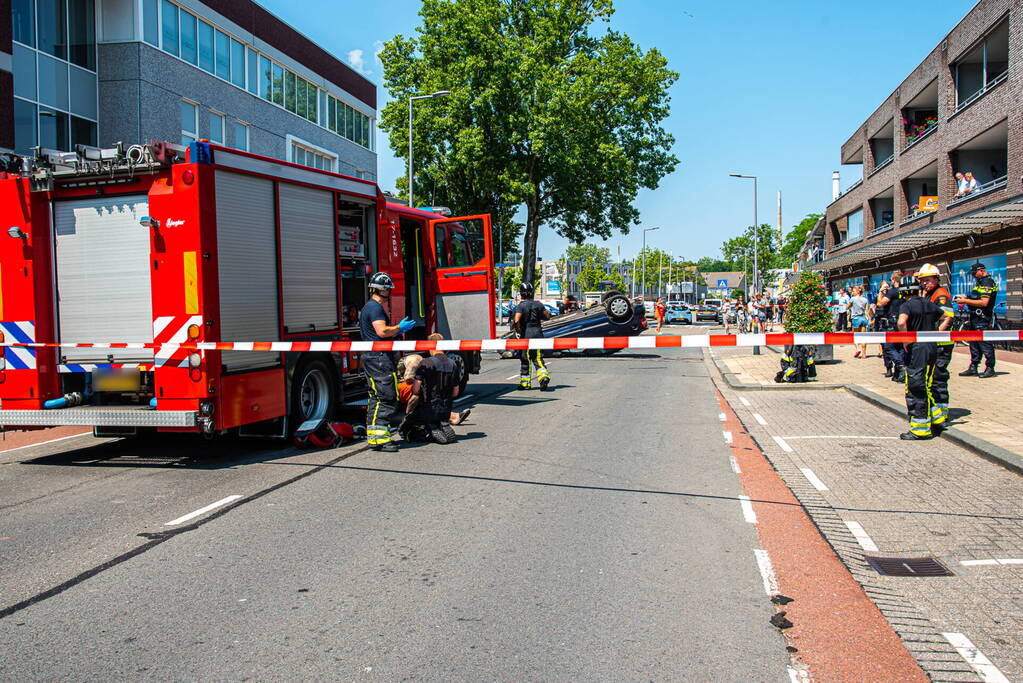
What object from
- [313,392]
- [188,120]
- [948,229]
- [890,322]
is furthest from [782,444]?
[188,120]

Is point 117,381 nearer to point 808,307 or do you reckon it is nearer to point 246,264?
point 246,264

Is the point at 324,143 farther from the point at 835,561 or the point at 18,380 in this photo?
the point at 835,561

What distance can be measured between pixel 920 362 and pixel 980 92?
63.3 feet

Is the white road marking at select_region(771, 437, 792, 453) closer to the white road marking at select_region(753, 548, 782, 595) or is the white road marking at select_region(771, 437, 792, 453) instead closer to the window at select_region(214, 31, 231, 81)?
the white road marking at select_region(753, 548, 782, 595)

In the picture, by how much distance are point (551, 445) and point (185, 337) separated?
13.1 feet

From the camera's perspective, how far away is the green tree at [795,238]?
108500 mm

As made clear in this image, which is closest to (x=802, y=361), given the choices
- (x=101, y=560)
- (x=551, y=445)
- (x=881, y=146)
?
(x=551, y=445)

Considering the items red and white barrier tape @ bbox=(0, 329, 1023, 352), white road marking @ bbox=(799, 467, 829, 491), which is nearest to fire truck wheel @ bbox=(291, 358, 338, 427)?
red and white barrier tape @ bbox=(0, 329, 1023, 352)

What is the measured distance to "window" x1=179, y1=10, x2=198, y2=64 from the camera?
83.4 ft

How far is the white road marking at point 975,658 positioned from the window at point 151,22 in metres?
25.4

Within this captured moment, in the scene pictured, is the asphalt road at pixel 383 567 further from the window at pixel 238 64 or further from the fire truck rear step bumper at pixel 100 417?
the window at pixel 238 64

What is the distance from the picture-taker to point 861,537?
5.55 metres

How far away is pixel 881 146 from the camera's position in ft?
129

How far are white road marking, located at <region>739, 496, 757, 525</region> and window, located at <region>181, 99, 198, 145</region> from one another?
77.8 feet
